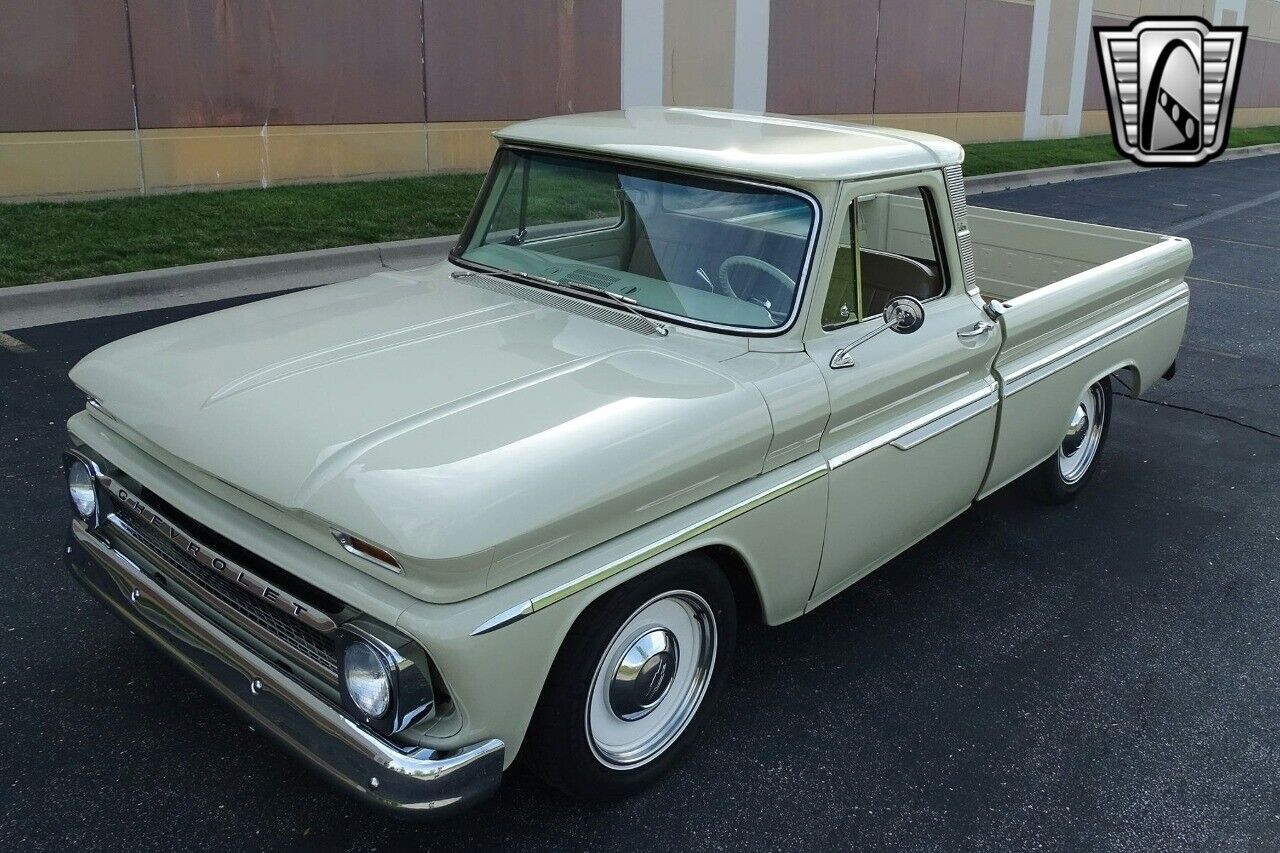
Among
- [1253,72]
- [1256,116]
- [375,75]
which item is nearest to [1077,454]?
[375,75]

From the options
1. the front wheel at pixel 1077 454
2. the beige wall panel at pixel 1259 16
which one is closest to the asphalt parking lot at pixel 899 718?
the front wheel at pixel 1077 454

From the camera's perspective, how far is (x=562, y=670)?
2.78 meters

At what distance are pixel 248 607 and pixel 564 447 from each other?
2.97 ft

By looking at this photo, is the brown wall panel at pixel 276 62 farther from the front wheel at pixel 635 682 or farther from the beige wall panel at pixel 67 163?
the front wheel at pixel 635 682

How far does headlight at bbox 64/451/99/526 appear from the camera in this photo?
325 cm

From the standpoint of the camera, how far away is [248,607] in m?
2.84

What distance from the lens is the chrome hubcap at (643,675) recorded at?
3.02 m

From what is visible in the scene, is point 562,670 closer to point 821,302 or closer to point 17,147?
point 821,302

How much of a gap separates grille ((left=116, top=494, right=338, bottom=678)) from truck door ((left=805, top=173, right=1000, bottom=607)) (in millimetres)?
1557

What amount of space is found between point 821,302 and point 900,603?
145cm

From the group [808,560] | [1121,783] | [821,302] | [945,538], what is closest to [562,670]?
[808,560]

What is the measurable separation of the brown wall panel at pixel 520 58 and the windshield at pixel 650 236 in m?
8.60

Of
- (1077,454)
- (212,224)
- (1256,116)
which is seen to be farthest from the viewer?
(1256,116)

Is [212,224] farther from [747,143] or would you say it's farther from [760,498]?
[760,498]
